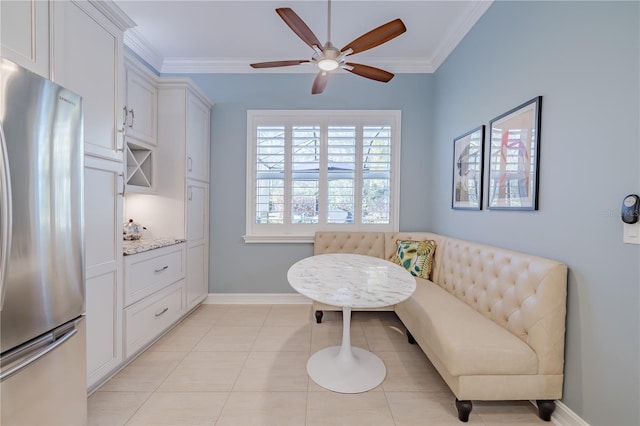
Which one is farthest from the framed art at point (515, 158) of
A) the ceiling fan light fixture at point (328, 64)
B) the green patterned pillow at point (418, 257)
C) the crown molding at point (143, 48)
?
the crown molding at point (143, 48)

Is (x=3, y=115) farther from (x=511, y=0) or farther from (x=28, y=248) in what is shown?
(x=511, y=0)

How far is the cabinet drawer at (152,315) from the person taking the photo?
1.90m

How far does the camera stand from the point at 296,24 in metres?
1.69

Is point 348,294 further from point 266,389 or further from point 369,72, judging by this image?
point 369,72

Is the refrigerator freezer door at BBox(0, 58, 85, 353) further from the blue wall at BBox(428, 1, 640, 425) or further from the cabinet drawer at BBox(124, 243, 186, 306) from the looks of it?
the blue wall at BBox(428, 1, 640, 425)

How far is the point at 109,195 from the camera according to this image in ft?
5.52

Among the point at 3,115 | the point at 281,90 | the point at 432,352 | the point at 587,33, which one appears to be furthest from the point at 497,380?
the point at 281,90

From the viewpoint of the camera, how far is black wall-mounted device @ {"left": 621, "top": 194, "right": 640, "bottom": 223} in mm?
1089

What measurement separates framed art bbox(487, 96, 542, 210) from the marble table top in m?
0.92

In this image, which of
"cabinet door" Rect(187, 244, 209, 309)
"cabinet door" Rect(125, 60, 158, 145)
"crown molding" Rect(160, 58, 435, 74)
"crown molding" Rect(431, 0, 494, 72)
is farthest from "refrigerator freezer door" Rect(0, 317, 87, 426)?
"crown molding" Rect(431, 0, 494, 72)

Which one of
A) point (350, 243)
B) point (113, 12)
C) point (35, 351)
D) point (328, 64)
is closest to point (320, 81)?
point (328, 64)

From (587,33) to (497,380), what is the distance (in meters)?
1.88

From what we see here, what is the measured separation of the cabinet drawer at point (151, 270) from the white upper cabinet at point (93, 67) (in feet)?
2.57

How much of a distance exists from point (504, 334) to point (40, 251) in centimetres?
230
